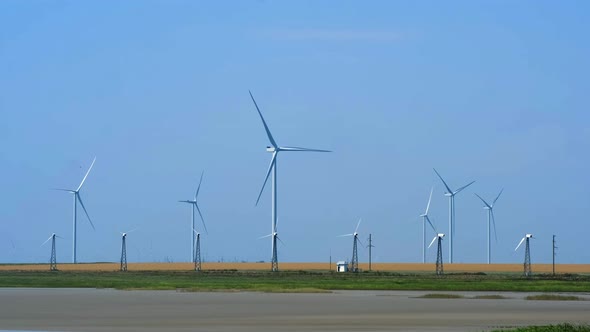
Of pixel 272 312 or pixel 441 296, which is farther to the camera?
pixel 441 296

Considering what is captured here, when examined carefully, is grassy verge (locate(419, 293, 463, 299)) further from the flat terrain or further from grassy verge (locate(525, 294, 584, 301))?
grassy verge (locate(525, 294, 584, 301))

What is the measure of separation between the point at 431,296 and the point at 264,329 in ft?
119

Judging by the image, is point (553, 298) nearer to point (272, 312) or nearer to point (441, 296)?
point (441, 296)

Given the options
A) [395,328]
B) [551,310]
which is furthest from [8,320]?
[551,310]

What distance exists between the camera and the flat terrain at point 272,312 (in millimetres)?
53875

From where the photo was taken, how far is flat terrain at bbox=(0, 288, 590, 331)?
177ft

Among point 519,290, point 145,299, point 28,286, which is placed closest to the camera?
point 145,299

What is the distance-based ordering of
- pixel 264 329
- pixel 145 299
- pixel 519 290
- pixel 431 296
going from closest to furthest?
pixel 264 329, pixel 145 299, pixel 431 296, pixel 519 290

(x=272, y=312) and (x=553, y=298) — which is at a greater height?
(x=553, y=298)

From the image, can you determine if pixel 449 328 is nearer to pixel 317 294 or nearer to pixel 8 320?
pixel 8 320

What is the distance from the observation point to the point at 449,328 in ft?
172

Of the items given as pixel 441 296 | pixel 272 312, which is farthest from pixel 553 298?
pixel 272 312

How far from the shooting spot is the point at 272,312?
214 ft

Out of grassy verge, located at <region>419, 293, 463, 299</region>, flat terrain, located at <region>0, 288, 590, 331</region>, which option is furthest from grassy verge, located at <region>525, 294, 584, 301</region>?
grassy verge, located at <region>419, 293, 463, 299</region>
